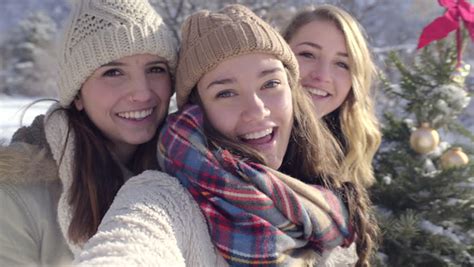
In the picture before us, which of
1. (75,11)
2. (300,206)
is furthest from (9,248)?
(300,206)

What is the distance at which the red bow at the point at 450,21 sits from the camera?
269 cm

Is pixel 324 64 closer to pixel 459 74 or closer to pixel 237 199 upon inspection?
pixel 459 74

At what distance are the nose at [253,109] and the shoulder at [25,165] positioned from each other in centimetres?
69

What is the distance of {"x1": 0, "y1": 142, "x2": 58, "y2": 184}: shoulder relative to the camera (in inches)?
69.9

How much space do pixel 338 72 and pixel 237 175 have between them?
3.53ft

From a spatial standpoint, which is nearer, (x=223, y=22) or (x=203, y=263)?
(x=203, y=263)

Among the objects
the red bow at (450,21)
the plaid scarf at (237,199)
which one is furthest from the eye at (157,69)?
the red bow at (450,21)

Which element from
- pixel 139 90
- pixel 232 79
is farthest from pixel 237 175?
pixel 139 90

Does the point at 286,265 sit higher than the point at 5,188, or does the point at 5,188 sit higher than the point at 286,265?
the point at 286,265

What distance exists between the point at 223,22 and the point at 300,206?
0.59 meters

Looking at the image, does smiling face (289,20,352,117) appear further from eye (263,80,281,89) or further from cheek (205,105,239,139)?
cheek (205,105,239,139)

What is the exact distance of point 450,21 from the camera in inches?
106

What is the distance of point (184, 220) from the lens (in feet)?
4.57

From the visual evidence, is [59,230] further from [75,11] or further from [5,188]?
[75,11]
